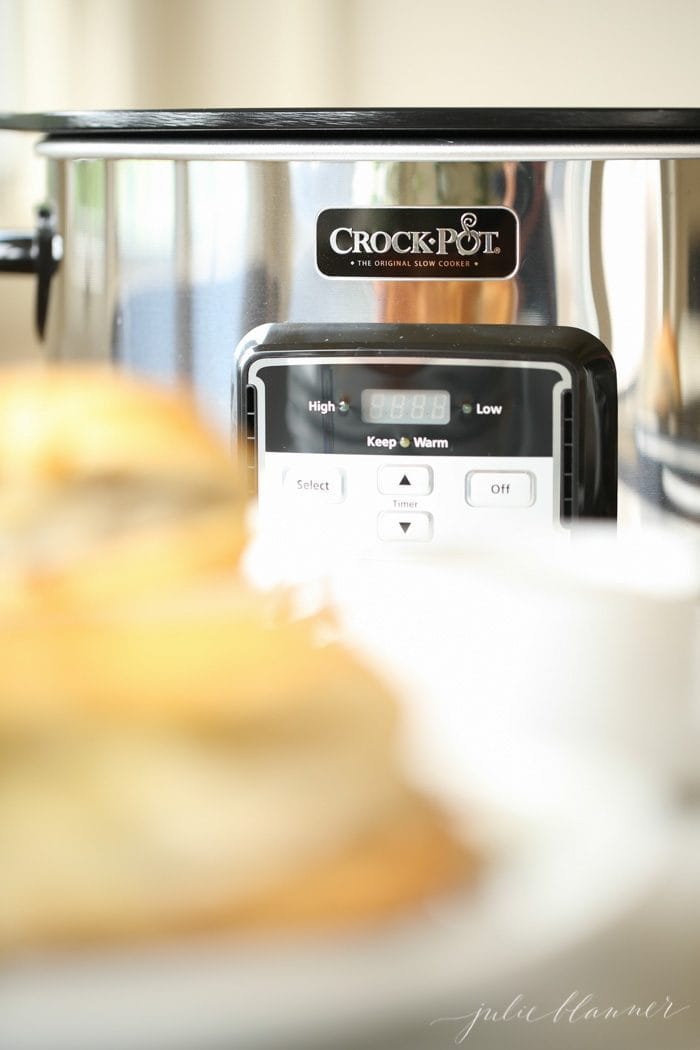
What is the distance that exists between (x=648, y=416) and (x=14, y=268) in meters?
0.21

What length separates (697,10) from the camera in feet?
2.01

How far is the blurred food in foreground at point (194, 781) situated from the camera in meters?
0.05

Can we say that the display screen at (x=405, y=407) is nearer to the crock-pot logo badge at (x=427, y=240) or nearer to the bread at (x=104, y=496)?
the crock-pot logo badge at (x=427, y=240)

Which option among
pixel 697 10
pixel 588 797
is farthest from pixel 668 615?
pixel 697 10

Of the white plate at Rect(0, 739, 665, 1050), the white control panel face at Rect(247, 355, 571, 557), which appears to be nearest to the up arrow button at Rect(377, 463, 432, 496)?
the white control panel face at Rect(247, 355, 571, 557)

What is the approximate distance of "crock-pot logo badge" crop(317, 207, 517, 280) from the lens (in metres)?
0.31

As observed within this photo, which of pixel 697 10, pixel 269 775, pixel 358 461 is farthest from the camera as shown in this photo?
pixel 697 10

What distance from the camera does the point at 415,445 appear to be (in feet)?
0.98

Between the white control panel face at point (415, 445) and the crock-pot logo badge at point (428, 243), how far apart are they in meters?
0.03

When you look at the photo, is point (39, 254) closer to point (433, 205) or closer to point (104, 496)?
point (433, 205)

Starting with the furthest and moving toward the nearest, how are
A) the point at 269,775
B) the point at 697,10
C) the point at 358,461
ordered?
the point at 697,10 → the point at 358,461 → the point at 269,775

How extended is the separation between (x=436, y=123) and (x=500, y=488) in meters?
0.11

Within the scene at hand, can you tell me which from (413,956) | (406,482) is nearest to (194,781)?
(413,956)

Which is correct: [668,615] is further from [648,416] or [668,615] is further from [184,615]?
[648,416]
